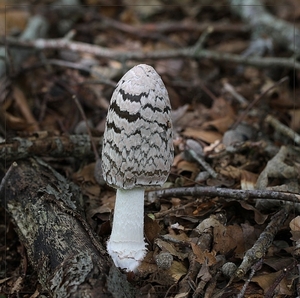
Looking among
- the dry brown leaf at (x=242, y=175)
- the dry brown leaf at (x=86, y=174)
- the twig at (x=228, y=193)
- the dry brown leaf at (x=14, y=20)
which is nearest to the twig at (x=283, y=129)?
the dry brown leaf at (x=242, y=175)

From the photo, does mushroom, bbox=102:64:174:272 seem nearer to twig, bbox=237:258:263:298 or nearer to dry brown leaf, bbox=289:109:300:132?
twig, bbox=237:258:263:298

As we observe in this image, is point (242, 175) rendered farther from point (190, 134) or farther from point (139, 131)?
point (139, 131)

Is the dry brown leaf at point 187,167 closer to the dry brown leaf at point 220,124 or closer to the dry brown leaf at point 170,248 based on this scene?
the dry brown leaf at point 220,124

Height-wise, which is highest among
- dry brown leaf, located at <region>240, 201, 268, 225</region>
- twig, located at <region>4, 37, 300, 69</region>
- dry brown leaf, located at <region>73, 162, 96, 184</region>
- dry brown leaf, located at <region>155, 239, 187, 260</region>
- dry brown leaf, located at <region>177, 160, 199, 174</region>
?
twig, located at <region>4, 37, 300, 69</region>

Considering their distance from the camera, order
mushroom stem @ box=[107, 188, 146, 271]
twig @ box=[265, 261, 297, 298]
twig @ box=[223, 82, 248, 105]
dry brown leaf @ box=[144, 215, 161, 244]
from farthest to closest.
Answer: twig @ box=[223, 82, 248, 105], dry brown leaf @ box=[144, 215, 161, 244], mushroom stem @ box=[107, 188, 146, 271], twig @ box=[265, 261, 297, 298]

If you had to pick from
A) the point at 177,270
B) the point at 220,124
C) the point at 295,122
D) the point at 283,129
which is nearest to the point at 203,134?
the point at 220,124

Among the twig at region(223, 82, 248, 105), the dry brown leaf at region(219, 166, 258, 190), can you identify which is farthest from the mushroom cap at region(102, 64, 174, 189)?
the twig at region(223, 82, 248, 105)

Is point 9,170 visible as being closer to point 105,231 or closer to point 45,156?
point 45,156
